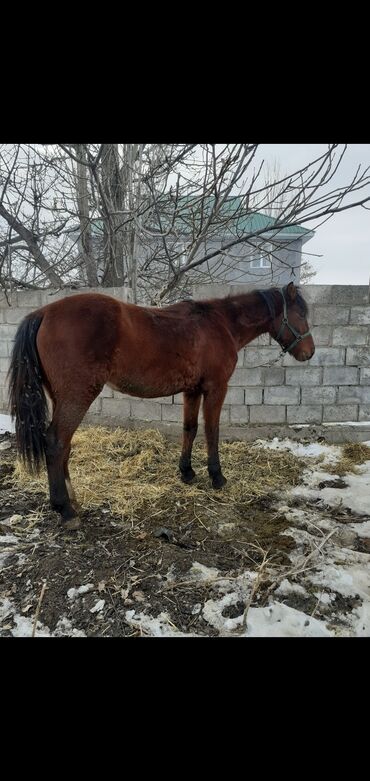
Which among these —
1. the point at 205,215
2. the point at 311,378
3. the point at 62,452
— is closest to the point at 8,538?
the point at 62,452

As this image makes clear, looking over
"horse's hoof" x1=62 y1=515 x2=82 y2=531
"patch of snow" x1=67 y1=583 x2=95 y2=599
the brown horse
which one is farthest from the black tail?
"patch of snow" x1=67 y1=583 x2=95 y2=599

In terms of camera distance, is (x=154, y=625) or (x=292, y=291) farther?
(x=292, y=291)

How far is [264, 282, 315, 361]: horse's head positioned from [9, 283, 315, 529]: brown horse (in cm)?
53

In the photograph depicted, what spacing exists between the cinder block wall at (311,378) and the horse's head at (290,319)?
77cm

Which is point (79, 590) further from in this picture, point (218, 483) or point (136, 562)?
point (218, 483)

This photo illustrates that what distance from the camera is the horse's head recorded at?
3.19m

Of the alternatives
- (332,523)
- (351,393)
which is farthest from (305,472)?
(351,393)

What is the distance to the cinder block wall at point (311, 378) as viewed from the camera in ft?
13.3

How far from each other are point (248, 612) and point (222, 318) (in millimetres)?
2165

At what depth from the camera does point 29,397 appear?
92.4 inches

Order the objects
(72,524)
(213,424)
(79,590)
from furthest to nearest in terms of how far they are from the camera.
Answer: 1. (213,424)
2. (72,524)
3. (79,590)

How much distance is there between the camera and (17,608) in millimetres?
1732

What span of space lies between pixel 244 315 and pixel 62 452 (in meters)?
1.87

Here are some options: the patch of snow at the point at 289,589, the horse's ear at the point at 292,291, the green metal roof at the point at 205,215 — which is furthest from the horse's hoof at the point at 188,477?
the green metal roof at the point at 205,215
